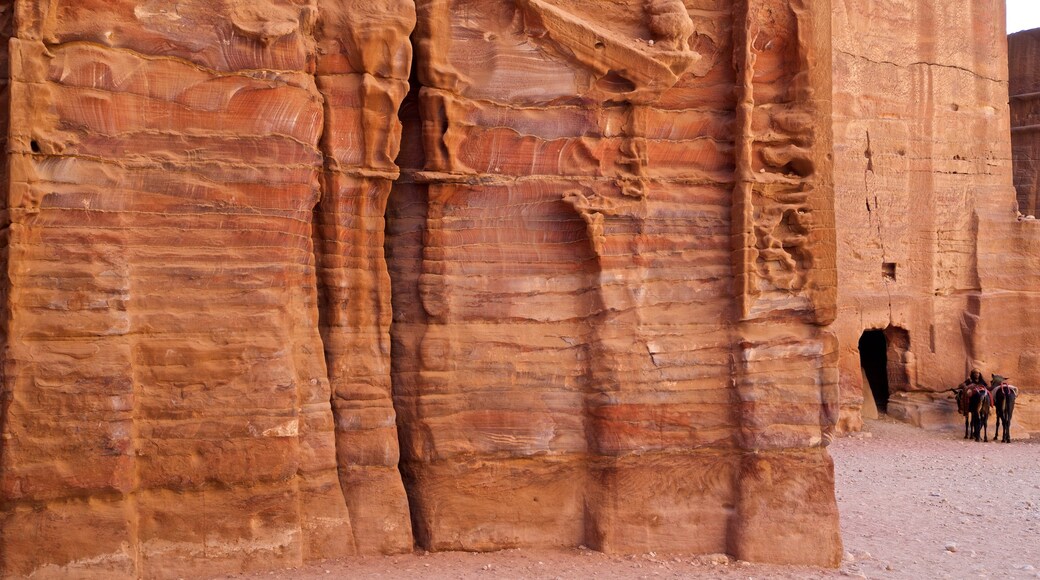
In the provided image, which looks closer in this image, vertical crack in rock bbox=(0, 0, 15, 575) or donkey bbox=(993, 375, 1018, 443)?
vertical crack in rock bbox=(0, 0, 15, 575)

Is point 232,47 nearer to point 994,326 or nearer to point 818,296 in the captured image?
point 818,296

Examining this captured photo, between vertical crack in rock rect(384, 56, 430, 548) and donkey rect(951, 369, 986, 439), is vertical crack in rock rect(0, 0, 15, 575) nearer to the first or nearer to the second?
vertical crack in rock rect(384, 56, 430, 548)

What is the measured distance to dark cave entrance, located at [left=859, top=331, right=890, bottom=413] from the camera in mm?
20609

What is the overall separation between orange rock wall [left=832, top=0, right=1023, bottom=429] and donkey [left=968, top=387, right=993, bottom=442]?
122 centimetres

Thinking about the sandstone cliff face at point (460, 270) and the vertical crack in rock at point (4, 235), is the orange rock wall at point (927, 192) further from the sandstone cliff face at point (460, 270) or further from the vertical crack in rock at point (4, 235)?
the vertical crack in rock at point (4, 235)

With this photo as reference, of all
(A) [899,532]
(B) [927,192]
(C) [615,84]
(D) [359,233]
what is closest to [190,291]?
(D) [359,233]

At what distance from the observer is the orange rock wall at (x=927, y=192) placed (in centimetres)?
1816

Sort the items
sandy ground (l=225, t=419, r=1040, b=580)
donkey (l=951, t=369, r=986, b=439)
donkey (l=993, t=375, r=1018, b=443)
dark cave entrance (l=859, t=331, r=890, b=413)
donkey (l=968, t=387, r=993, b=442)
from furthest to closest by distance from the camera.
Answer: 1. dark cave entrance (l=859, t=331, r=890, b=413)
2. donkey (l=951, t=369, r=986, b=439)
3. donkey (l=993, t=375, r=1018, b=443)
4. donkey (l=968, t=387, r=993, b=442)
5. sandy ground (l=225, t=419, r=1040, b=580)

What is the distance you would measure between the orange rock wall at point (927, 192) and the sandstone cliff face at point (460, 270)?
10.00m

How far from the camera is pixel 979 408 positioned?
17797 mm

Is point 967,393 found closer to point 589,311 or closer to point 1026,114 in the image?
point 1026,114

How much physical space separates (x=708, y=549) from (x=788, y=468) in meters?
0.87

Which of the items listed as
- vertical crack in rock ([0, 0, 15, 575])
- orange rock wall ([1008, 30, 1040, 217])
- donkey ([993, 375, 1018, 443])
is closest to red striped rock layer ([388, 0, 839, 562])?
vertical crack in rock ([0, 0, 15, 575])

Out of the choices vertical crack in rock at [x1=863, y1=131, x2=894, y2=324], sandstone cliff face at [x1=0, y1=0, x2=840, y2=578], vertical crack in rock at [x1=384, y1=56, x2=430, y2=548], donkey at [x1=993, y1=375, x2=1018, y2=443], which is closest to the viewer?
sandstone cliff face at [x1=0, y1=0, x2=840, y2=578]
